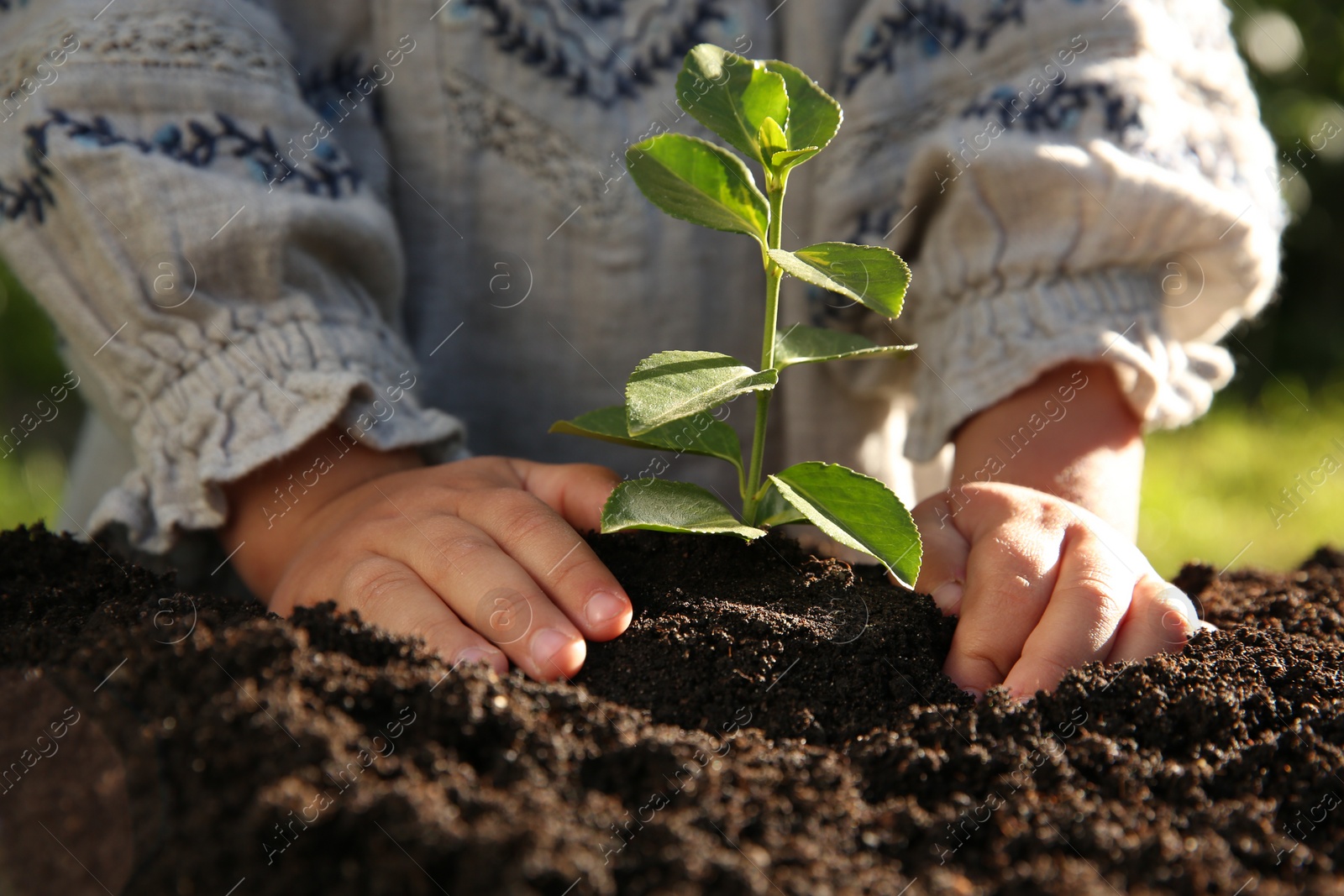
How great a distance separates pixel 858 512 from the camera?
72 centimetres

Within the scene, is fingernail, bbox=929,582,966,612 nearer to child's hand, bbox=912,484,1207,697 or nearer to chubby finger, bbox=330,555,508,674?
child's hand, bbox=912,484,1207,697

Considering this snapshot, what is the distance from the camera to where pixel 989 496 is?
0.90 metres

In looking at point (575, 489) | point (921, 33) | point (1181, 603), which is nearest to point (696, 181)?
point (575, 489)

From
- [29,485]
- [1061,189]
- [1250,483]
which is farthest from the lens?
[1250,483]

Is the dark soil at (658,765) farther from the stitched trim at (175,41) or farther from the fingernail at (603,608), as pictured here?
the stitched trim at (175,41)

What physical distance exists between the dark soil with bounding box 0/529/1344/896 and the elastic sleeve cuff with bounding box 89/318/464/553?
278mm

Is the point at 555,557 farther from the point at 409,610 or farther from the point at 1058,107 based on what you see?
the point at 1058,107

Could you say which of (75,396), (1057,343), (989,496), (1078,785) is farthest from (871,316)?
(75,396)

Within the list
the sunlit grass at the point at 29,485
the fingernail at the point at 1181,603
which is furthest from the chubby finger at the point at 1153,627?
the sunlit grass at the point at 29,485

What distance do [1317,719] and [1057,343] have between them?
54 cm

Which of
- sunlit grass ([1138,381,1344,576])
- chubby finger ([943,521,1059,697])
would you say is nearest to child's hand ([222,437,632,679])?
chubby finger ([943,521,1059,697])

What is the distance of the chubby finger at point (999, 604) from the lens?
2.44ft

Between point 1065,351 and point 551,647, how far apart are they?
0.73 meters

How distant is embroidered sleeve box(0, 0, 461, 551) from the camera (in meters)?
1.04
